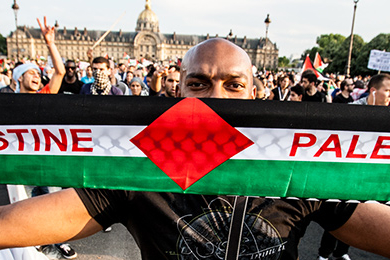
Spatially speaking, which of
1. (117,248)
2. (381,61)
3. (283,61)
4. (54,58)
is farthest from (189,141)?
(283,61)

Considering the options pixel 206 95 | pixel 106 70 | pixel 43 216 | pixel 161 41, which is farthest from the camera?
pixel 161 41

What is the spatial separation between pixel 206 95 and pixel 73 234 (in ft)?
2.68

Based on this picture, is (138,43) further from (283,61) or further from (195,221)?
(195,221)

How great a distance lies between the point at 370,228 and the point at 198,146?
0.72 metres

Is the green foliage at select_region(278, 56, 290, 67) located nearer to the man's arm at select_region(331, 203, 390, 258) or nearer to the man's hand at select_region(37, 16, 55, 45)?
the man's hand at select_region(37, 16, 55, 45)

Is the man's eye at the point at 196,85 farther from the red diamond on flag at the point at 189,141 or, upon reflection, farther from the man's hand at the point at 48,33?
the man's hand at the point at 48,33

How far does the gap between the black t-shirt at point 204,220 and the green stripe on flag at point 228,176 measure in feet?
0.14

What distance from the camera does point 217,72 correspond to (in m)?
1.35

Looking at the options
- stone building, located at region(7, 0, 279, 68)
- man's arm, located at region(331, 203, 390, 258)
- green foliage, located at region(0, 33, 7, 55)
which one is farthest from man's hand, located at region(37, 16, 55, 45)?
green foliage, located at region(0, 33, 7, 55)

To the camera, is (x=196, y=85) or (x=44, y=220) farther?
(x=196, y=85)

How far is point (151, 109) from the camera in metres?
1.12

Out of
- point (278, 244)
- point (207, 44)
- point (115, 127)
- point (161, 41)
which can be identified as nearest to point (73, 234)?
point (115, 127)

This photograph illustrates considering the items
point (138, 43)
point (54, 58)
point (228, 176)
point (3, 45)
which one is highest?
point (138, 43)

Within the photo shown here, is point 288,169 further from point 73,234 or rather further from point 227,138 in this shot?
point 73,234
